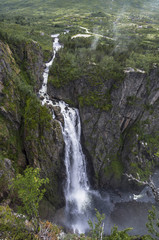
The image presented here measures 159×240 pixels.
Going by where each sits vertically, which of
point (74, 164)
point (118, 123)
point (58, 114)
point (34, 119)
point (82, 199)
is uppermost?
point (34, 119)

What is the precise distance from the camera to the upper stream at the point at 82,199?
29.7 metres

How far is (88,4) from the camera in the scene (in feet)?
541

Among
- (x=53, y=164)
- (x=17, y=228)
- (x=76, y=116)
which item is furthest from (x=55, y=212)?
(x=76, y=116)

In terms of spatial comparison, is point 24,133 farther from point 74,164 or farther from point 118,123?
point 118,123

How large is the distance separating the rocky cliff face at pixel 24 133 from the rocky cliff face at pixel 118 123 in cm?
985

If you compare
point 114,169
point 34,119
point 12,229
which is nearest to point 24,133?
point 34,119

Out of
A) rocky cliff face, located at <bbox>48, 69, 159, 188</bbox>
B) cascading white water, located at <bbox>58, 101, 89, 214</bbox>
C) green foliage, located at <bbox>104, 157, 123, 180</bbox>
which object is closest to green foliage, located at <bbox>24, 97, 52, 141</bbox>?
cascading white water, located at <bbox>58, 101, 89, 214</bbox>

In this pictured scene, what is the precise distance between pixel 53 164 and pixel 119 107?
22668 millimetres

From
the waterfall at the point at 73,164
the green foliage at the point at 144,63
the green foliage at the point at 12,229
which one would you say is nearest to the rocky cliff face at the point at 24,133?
the waterfall at the point at 73,164

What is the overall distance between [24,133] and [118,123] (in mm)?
24625

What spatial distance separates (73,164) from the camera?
33.7 metres

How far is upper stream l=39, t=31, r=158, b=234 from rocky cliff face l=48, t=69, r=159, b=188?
102 inches

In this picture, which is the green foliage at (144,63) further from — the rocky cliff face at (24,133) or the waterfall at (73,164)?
the rocky cliff face at (24,133)

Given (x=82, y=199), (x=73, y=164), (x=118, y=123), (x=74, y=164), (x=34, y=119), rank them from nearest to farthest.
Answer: (x=34, y=119) < (x=82, y=199) < (x=73, y=164) < (x=74, y=164) < (x=118, y=123)
